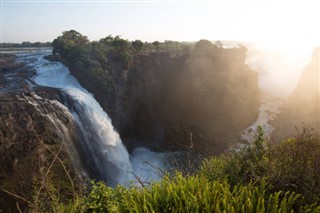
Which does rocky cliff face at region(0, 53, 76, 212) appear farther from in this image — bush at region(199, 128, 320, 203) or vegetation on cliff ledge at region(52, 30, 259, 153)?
bush at region(199, 128, 320, 203)

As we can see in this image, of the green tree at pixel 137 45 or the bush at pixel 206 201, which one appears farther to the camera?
the green tree at pixel 137 45

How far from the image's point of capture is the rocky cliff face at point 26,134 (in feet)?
52.4

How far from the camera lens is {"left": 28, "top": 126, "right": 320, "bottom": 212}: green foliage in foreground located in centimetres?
616

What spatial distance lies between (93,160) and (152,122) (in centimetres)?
1439

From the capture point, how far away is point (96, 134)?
24.7 metres

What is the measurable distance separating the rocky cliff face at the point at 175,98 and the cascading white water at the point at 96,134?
226 cm

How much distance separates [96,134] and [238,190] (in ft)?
61.7

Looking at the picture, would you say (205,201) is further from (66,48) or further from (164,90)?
(164,90)

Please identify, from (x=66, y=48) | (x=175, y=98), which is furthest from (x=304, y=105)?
(x=66, y=48)

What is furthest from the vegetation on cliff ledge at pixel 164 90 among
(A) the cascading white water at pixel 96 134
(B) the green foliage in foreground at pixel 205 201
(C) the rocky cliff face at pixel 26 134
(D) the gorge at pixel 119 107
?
(B) the green foliage in foreground at pixel 205 201

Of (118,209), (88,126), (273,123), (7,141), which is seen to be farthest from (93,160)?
(273,123)

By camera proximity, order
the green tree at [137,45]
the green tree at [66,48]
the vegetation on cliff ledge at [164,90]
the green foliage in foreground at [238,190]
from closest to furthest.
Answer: the green foliage in foreground at [238,190] < the vegetation on cliff ledge at [164,90] < the green tree at [66,48] < the green tree at [137,45]

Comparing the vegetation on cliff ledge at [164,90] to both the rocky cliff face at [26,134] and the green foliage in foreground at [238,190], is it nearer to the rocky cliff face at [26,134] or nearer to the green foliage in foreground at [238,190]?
the rocky cliff face at [26,134]

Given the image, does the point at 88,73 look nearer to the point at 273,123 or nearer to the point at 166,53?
the point at 166,53
